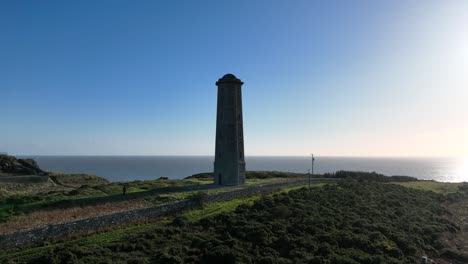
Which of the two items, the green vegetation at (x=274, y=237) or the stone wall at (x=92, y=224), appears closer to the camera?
the stone wall at (x=92, y=224)

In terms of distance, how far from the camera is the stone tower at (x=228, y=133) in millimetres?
37281

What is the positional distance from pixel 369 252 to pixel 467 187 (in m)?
44.4

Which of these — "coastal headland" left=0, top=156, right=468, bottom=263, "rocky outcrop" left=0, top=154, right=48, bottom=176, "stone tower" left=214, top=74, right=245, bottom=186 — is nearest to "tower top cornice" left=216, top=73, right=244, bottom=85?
"stone tower" left=214, top=74, right=245, bottom=186

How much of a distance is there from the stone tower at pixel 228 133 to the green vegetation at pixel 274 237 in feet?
21.5

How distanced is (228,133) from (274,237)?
704 inches

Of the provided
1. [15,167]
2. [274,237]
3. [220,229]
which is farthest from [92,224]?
[15,167]

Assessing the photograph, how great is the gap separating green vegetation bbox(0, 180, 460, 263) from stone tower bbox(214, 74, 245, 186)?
21.5 ft

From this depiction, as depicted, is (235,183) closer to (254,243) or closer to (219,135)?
(219,135)

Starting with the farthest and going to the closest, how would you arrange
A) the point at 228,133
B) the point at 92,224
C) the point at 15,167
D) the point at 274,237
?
the point at 15,167, the point at 228,133, the point at 274,237, the point at 92,224

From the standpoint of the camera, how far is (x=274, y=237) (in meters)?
20.7

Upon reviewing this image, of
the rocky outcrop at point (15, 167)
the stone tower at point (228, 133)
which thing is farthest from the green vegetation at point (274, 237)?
the rocky outcrop at point (15, 167)

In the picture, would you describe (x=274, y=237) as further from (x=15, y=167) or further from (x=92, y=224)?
(x=15, y=167)

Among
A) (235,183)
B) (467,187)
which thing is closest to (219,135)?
(235,183)

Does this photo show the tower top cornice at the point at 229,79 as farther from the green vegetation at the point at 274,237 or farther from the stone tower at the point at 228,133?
the green vegetation at the point at 274,237
